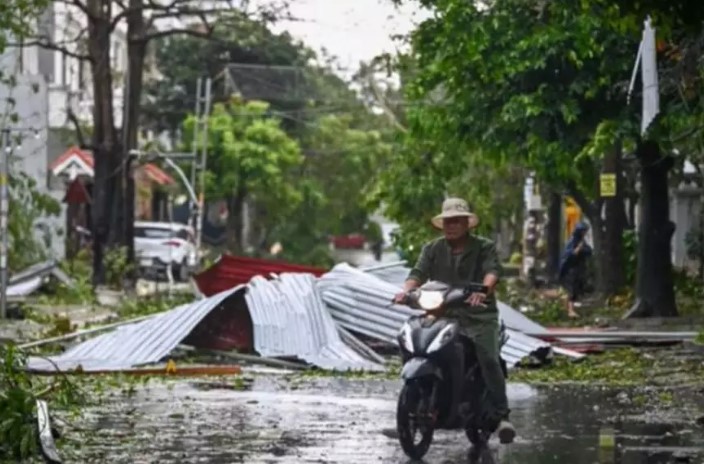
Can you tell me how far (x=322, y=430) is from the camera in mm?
14742

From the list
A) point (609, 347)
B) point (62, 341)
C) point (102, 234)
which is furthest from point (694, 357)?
point (102, 234)

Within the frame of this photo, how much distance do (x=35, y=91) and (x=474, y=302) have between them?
28551mm

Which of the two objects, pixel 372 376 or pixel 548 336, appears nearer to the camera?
pixel 372 376

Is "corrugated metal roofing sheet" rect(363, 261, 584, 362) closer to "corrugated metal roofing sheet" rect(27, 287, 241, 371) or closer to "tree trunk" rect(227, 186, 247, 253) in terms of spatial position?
"corrugated metal roofing sheet" rect(27, 287, 241, 371)

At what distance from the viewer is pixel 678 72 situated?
20.1 meters

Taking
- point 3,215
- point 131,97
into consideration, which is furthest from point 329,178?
point 3,215

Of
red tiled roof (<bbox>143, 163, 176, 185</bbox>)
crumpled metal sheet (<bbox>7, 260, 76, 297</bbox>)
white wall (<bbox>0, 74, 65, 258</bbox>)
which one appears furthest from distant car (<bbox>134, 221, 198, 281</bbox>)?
crumpled metal sheet (<bbox>7, 260, 76, 297</bbox>)

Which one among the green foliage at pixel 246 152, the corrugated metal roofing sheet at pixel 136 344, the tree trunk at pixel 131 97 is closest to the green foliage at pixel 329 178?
the green foliage at pixel 246 152

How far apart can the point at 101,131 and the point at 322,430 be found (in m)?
31.1

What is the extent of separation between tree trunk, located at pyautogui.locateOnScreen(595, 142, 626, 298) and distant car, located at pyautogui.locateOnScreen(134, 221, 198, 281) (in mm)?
23028

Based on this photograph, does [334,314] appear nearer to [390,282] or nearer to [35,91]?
[390,282]

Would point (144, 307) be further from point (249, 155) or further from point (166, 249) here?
point (249, 155)

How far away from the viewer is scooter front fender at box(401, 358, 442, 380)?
12875 mm

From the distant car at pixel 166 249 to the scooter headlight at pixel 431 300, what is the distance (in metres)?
45.5
